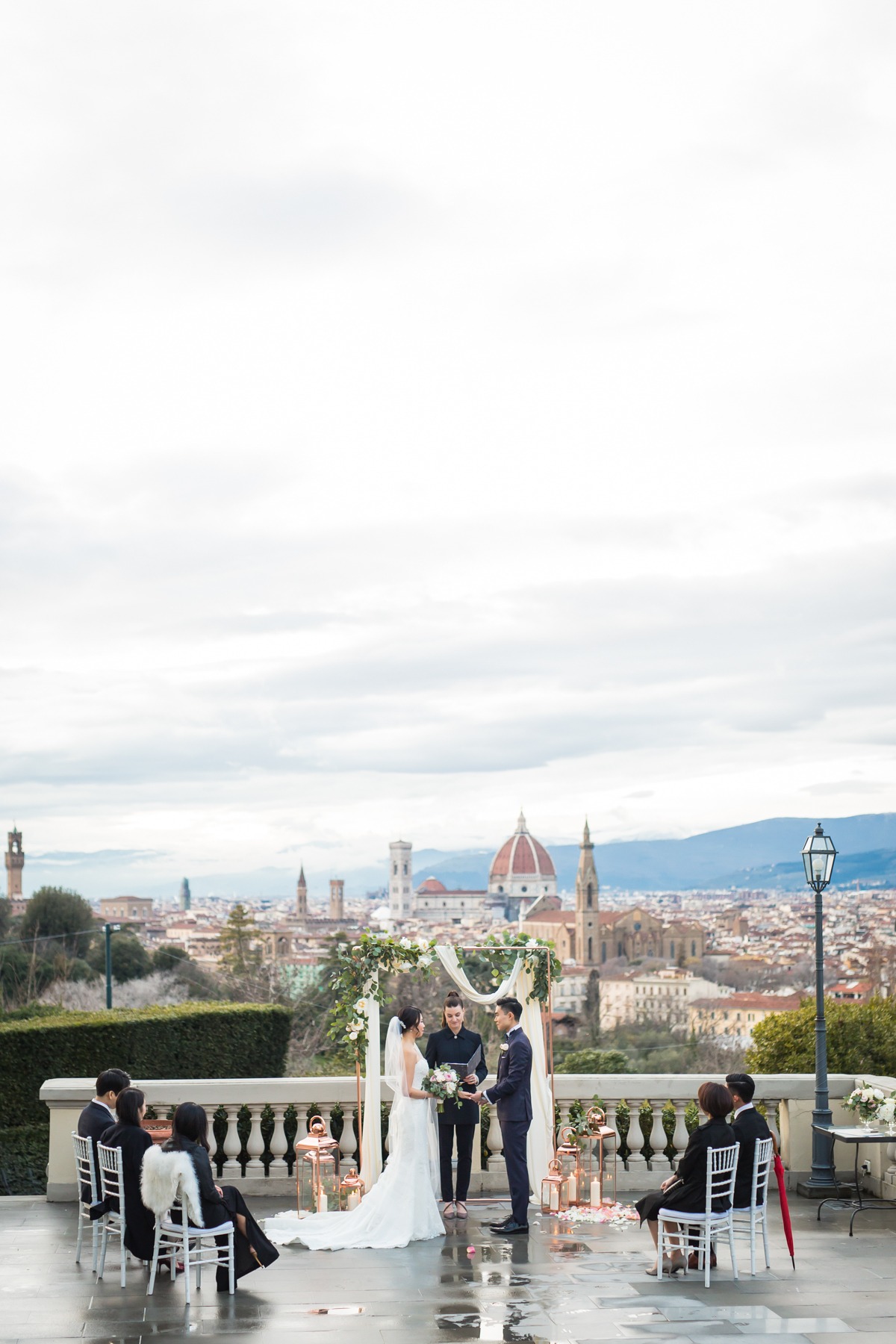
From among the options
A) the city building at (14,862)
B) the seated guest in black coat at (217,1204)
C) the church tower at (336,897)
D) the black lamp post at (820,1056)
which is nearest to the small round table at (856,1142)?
the black lamp post at (820,1056)

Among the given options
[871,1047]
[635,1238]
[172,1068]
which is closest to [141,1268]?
[635,1238]

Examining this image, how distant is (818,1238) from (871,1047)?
A: 294 inches

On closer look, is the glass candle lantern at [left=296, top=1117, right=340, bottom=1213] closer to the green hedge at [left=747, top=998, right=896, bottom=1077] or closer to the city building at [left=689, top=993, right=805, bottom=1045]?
the green hedge at [left=747, top=998, right=896, bottom=1077]

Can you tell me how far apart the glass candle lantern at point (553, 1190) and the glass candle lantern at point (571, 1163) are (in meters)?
0.07

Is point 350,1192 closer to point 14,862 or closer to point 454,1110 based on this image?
point 454,1110

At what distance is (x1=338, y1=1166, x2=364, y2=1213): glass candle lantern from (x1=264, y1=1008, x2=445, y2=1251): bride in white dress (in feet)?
1.20

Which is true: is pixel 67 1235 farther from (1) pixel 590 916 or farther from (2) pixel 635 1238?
(1) pixel 590 916

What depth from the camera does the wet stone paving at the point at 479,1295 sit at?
6.21 meters

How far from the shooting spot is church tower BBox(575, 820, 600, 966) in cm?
10238

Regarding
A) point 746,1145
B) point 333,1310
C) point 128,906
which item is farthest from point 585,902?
point 333,1310

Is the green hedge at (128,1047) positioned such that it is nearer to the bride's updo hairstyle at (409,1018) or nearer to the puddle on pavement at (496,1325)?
the bride's updo hairstyle at (409,1018)

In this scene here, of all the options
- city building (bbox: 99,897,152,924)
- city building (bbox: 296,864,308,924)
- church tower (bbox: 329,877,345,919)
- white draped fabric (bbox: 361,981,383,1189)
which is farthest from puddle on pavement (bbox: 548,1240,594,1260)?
church tower (bbox: 329,877,345,919)

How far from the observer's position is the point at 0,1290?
6988 millimetres

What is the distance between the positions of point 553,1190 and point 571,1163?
288 millimetres
